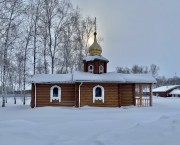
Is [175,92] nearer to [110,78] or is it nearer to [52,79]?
[110,78]

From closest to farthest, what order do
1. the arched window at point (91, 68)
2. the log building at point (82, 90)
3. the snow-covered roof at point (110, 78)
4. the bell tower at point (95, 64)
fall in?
the snow-covered roof at point (110, 78) < the log building at point (82, 90) < the bell tower at point (95, 64) < the arched window at point (91, 68)

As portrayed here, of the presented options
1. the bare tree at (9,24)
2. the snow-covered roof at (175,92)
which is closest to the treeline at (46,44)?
the bare tree at (9,24)

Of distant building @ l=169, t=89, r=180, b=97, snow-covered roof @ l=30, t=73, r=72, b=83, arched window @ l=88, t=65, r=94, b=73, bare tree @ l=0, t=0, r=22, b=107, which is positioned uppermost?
bare tree @ l=0, t=0, r=22, b=107

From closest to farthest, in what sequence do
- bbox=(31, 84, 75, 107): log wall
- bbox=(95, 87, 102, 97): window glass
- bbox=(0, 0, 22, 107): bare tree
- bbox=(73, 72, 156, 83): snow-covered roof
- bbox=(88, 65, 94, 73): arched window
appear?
bbox=(0, 0, 22, 107): bare tree, bbox=(73, 72, 156, 83): snow-covered roof, bbox=(95, 87, 102, 97): window glass, bbox=(31, 84, 75, 107): log wall, bbox=(88, 65, 94, 73): arched window

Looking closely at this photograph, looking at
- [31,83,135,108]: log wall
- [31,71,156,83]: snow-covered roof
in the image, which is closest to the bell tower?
[31,71,156,83]: snow-covered roof

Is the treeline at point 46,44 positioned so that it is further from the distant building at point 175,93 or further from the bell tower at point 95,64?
the distant building at point 175,93

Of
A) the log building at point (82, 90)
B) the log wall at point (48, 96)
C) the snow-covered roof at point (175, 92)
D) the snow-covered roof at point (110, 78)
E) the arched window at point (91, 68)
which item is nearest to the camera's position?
the snow-covered roof at point (110, 78)

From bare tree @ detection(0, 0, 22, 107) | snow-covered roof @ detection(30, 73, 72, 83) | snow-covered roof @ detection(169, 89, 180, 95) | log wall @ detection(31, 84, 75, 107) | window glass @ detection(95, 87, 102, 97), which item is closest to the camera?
bare tree @ detection(0, 0, 22, 107)

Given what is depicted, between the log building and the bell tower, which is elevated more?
the bell tower

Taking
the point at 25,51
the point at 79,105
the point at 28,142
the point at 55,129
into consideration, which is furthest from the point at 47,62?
the point at 28,142

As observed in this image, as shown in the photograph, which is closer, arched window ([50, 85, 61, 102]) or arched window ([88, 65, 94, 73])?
arched window ([50, 85, 61, 102])

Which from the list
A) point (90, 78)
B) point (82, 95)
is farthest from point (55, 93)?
point (90, 78)

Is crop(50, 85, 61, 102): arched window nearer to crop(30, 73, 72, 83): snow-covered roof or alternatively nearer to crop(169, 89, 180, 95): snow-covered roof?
crop(30, 73, 72, 83): snow-covered roof

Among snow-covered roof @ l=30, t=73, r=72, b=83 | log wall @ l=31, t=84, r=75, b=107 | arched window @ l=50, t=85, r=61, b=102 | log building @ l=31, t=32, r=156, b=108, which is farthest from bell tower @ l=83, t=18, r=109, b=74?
arched window @ l=50, t=85, r=61, b=102
